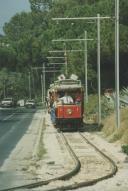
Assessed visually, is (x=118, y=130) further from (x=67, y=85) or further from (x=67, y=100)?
(x=67, y=85)

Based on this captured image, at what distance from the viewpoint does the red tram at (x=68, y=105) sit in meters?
46.5

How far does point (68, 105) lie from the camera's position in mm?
46719

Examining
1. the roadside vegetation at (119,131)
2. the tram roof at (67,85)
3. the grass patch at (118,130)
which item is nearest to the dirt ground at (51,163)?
the roadside vegetation at (119,131)

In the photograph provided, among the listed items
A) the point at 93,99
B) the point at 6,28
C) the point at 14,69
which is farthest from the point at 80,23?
the point at 6,28

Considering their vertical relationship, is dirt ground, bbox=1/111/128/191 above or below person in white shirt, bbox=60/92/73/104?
below

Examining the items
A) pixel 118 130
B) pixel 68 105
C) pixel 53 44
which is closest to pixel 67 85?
pixel 68 105

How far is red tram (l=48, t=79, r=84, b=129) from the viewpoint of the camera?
152 ft

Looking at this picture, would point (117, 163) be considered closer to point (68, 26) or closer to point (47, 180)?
point (47, 180)

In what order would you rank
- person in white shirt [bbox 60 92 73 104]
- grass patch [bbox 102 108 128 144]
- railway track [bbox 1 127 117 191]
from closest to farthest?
1. railway track [bbox 1 127 117 191]
2. grass patch [bbox 102 108 128 144]
3. person in white shirt [bbox 60 92 73 104]

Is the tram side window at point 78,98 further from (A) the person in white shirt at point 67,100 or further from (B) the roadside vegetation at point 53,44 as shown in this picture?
(B) the roadside vegetation at point 53,44

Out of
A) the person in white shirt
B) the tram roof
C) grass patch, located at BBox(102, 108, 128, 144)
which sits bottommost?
grass patch, located at BBox(102, 108, 128, 144)

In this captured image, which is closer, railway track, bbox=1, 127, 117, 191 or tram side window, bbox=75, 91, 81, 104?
railway track, bbox=1, 127, 117, 191

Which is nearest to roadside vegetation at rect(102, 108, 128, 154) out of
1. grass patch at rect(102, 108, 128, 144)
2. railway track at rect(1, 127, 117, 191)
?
grass patch at rect(102, 108, 128, 144)

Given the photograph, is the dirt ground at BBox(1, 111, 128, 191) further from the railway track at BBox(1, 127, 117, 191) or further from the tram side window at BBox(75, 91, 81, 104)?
the tram side window at BBox(75, 91, 81, 104)
